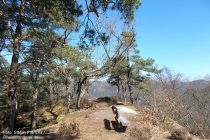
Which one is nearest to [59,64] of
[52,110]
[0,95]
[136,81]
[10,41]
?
[10,41]

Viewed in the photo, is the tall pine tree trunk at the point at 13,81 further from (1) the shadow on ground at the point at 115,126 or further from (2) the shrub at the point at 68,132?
(1) the shadow on ground at the point at 115,126

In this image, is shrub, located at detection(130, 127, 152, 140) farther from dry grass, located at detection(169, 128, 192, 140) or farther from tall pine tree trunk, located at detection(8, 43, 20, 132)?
tall pine tree trunk, located at detection(8, 43, 20, 132)

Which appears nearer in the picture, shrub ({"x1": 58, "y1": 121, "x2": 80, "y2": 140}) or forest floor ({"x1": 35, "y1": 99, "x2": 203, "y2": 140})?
shrub ({"x1": 58, "y1": 121, "x2": 80, "y2": 140})

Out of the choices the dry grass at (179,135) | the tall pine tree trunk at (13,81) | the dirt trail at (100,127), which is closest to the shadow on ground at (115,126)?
the dirt trail at (100,127)

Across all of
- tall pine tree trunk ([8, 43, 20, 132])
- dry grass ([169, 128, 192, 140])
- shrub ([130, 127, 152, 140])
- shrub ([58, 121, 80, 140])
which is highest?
tall pine tree trunk ([8, 43, 20, 132])

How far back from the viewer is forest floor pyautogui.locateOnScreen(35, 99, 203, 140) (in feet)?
39.7

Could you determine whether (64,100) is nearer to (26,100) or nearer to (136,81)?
(26,100)

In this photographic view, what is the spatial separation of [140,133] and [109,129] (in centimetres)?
168

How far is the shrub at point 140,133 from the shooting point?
39.1 feet

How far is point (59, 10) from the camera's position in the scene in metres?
9.23

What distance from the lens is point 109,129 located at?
13.1 meters

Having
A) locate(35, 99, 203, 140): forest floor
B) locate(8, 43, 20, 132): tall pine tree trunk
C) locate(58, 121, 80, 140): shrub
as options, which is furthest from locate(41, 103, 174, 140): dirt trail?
locate(8, 43, 20, 132): tall pine tree trunk

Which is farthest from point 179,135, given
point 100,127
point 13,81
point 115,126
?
point 13,81

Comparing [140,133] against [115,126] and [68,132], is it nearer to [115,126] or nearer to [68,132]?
[115,126]
